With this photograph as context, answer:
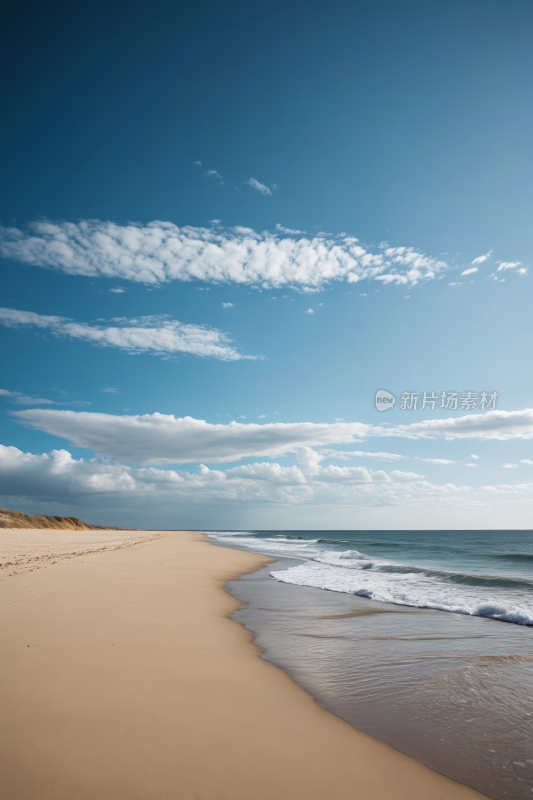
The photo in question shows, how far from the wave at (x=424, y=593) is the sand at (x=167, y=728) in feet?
22.6

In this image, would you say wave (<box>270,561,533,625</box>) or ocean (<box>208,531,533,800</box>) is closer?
ocean (<box>208,531,533,800</box>)

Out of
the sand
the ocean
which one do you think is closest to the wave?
the ocean

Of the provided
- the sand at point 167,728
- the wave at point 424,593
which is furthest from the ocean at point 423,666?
the sand at point 167,728

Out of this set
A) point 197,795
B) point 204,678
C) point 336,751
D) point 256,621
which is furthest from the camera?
point 256,621

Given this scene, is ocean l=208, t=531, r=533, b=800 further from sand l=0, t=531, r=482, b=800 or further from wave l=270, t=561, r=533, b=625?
sand l=0, t=531, r=482, b=800

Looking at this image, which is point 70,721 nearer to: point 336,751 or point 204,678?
point 204,678

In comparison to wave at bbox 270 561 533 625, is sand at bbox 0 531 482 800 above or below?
above

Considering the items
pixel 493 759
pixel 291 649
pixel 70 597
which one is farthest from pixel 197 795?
pixel 70 597

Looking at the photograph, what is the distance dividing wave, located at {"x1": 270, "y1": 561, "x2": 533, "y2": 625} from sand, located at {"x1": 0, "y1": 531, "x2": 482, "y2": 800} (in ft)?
22.6

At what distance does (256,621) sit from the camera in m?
9.02

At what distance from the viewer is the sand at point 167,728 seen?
3086 millimetres

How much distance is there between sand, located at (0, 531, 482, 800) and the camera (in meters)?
3.09

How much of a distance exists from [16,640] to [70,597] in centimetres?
343

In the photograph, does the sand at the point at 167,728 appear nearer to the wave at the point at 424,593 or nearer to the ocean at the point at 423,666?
the ocean at the point at 423,666
